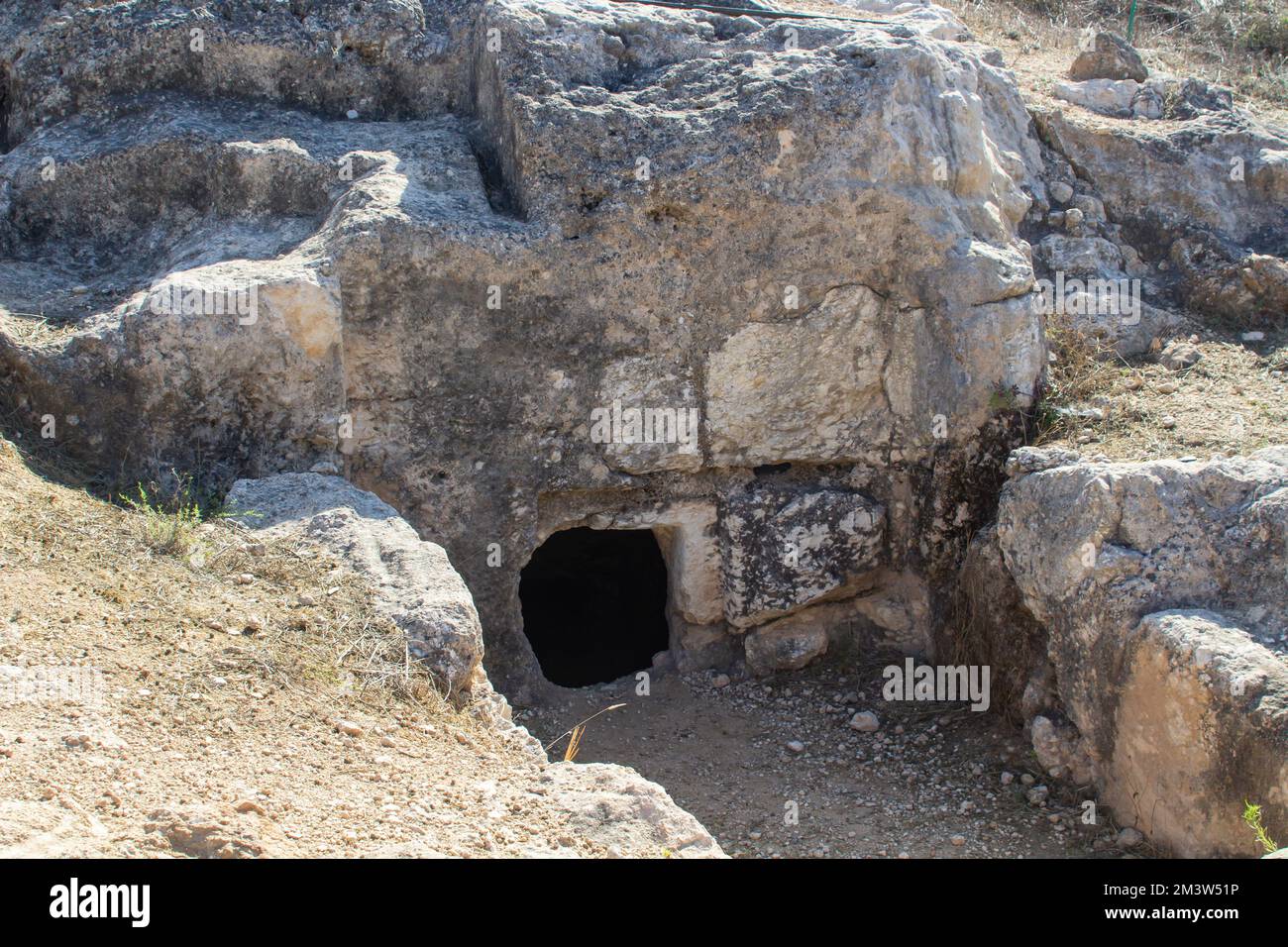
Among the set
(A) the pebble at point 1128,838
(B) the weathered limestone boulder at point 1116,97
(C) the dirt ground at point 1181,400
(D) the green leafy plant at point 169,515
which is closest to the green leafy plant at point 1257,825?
(A) the pebble at point 1128,838

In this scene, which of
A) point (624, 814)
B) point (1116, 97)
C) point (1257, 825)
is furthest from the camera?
point (1116, 97)

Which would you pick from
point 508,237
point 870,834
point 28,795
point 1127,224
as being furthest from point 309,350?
point 1127,224

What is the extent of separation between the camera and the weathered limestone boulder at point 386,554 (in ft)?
12.5

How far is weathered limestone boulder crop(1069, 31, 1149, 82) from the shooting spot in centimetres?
758

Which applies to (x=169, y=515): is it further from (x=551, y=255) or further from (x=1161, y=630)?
(x=1161, y=630)

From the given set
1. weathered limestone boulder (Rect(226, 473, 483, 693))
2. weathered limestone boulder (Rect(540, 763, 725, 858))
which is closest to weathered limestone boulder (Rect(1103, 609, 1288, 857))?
weathered limestone boulder (Rect(540, 763, 725, 858))

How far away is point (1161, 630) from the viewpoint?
166 inches

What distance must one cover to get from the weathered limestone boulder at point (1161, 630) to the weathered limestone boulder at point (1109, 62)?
3.69 m

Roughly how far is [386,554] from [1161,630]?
8.68 feet

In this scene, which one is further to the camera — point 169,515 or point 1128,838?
point 1128,838

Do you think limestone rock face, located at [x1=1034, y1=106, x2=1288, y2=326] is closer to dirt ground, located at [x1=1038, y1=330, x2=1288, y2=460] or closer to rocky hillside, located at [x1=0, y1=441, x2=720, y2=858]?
dirt ground, located at [x1=1038, y1=330, x2=1288, y2=460]

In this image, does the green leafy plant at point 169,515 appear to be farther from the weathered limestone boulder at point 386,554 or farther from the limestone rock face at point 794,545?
the limestone rock face at point 794,545

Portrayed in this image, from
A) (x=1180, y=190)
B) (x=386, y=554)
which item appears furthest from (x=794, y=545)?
(x=1180, y=190)

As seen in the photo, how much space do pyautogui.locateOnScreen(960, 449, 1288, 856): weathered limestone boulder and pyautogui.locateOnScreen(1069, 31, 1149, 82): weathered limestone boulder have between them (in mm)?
3692
